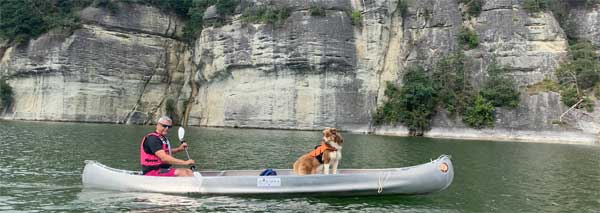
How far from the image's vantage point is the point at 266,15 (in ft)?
171

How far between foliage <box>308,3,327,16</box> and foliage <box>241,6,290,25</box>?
247 cm

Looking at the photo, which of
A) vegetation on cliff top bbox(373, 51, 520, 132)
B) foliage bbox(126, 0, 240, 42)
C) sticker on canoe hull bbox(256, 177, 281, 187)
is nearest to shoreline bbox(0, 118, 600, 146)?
vegetation on cliff top bbox(373, 51, 520, 132)

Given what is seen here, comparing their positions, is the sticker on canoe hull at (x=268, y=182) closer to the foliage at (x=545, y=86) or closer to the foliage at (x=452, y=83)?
the foliage at (x=452, y=83)

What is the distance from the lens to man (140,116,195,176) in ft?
41.4

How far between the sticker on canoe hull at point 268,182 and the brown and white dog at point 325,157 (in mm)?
714

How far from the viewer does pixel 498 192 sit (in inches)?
581

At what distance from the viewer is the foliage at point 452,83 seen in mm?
46938

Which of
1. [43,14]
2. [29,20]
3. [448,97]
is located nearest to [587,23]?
[448,97]

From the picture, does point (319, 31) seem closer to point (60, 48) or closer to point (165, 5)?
point (165, 5)

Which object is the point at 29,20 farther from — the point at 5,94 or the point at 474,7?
the point at 474,7

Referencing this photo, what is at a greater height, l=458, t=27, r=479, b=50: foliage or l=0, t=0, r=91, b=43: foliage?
l=0, t=0, r=91, b=43: foliage

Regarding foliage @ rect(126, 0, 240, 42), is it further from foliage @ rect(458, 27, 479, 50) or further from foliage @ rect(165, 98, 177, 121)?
foliage @ rect(458, 27, 479, 50)

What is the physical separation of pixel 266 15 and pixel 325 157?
40.6 metres

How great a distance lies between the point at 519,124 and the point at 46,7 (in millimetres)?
49331
